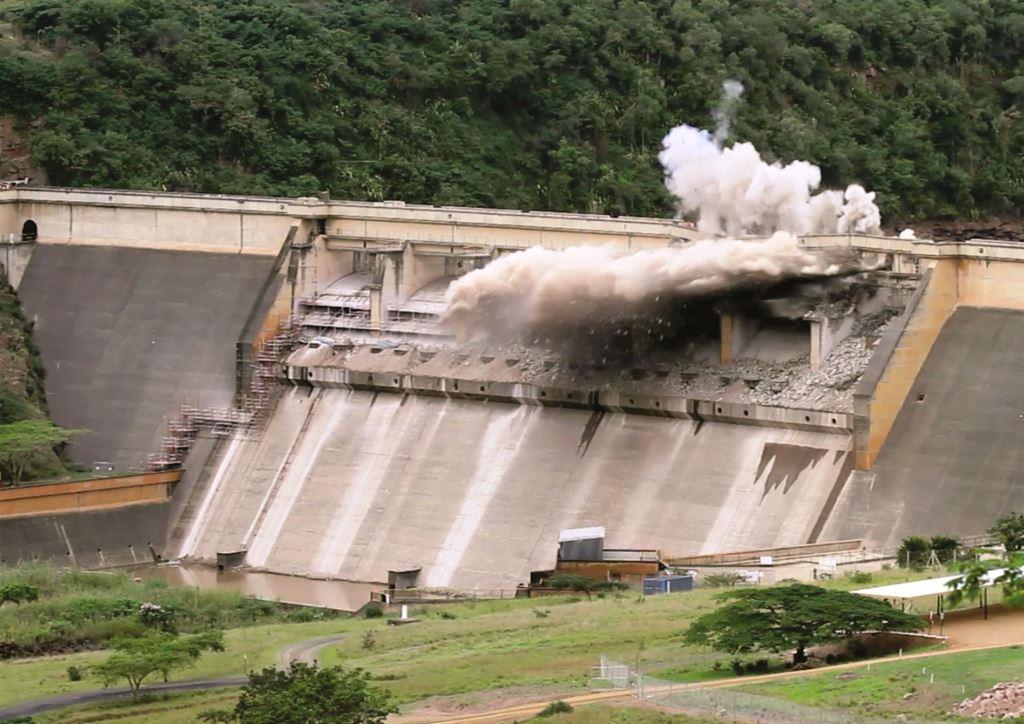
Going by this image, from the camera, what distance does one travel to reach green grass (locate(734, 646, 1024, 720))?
59.5 meters

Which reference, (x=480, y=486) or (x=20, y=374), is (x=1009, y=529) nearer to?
(x=480, y=486)

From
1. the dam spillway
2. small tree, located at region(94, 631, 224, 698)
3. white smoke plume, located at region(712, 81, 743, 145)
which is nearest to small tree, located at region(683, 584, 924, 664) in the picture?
small tree, located at region(94, 631, 224, 698)

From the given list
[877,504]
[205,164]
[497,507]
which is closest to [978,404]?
[877,504]

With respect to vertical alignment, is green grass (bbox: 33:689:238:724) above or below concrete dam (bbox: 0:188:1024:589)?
below

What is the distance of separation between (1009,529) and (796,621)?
10.2 meters

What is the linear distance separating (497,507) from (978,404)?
15189 mm

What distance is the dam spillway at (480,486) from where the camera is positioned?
280 ft

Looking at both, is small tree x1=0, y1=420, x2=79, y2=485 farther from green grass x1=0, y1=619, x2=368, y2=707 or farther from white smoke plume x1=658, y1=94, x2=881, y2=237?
white smoke plume x1=658, y1=94, x2=881, y2=237

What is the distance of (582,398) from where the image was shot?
92188 millimetres

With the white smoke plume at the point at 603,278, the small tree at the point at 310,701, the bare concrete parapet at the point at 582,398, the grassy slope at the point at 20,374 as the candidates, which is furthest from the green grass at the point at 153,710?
the grassy slope at the point at 20,374

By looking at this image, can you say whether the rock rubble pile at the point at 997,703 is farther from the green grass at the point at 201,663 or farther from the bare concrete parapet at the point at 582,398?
the bare concrete parapet at the point at 582,398

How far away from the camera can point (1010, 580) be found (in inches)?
2047

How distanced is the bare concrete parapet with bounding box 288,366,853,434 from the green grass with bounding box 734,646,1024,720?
2274 centimetres

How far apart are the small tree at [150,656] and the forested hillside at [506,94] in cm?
4923
